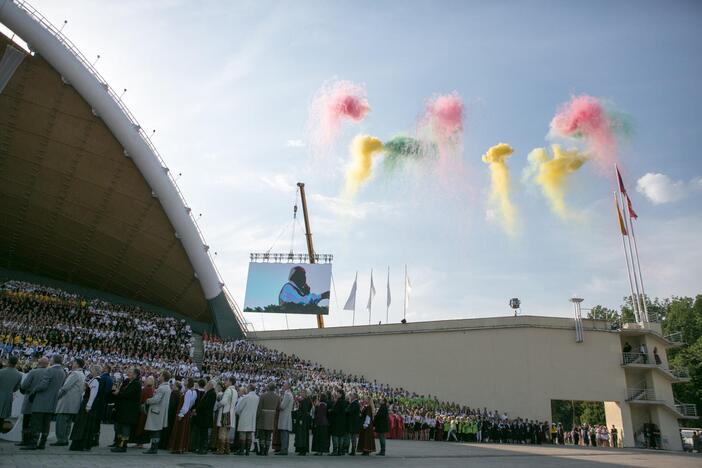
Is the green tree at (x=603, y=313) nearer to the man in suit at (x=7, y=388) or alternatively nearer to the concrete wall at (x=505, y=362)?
the concrete wall at (x=505, y=362)

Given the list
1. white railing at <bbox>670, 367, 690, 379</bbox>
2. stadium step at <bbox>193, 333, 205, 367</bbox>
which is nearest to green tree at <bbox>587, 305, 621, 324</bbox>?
white railing at <bbox>670, 367, 690, 379</bbox>

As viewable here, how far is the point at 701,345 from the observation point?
1921 inches

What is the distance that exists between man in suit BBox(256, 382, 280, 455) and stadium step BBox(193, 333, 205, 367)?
18.7 metres

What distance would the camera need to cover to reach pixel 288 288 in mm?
41062

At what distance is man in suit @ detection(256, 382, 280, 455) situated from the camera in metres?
13.1

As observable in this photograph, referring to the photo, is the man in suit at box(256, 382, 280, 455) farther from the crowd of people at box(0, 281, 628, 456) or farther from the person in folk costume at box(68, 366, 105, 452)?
the person in folk costume at box(68, 366, 105, 452)

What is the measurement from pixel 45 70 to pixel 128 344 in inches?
609

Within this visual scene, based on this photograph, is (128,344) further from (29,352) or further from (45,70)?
(45,70)

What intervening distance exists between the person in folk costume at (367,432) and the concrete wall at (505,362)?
65.8 feet

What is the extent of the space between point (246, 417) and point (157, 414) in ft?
7.36

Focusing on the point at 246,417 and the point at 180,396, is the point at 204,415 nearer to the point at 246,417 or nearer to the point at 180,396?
the point at 180,396

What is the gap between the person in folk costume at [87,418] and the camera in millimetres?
10633

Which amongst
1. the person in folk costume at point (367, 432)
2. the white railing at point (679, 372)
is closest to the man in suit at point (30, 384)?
the person in folk costume at point (367, 432)

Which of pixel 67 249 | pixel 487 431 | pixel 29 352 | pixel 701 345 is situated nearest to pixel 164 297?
pixel 67 249
